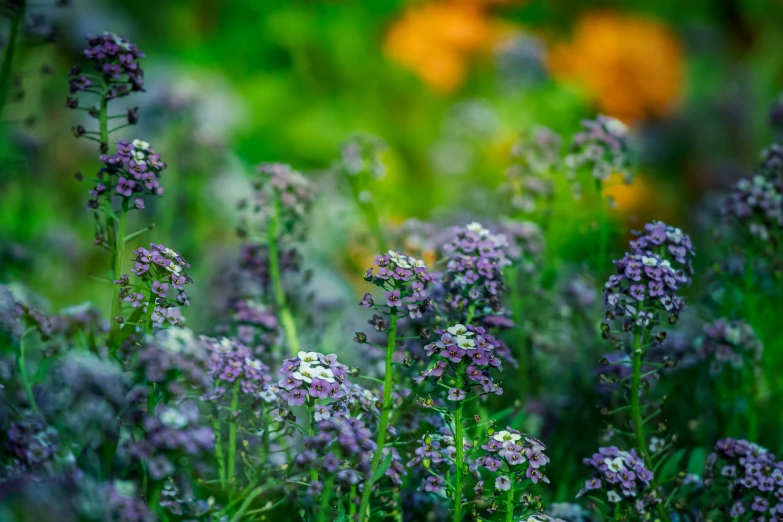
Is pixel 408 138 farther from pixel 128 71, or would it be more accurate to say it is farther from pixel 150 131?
pixel 128 71

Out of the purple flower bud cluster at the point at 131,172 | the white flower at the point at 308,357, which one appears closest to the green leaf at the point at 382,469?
the white flower at the point at 308,357

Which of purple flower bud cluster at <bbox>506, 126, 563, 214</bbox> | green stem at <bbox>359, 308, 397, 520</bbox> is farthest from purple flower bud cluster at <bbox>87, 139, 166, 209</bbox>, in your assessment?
purple flower bud cluster at <bbox>506, 126, 563, 214</bbox>

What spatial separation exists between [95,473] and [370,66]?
258 inches

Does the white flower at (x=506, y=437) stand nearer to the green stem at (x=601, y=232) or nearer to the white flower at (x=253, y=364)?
the white flower at (x=253, y=364)

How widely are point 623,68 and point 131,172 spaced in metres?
7.30

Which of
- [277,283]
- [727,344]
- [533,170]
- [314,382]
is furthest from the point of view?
[533,170]

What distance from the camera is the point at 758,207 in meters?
2.68

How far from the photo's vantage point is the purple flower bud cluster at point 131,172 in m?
1.99

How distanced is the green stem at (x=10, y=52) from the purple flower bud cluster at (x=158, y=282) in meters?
0.91

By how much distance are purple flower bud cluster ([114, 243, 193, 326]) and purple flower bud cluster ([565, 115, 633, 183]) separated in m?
1.50

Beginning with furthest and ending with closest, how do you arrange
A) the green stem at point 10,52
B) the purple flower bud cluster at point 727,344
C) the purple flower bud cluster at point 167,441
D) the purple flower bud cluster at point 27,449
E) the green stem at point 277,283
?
the green stem at point 277,283
the purple flower bud cluster at point 727,344
the green stem at point 10,52
the purple flower bud cluster at point 27,449
the purple flower bud cluster at point 167,441

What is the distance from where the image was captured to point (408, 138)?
7.66 meters

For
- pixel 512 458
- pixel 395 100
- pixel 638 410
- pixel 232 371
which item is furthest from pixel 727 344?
pixel 395 100

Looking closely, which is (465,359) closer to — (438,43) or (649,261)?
(649,261)
